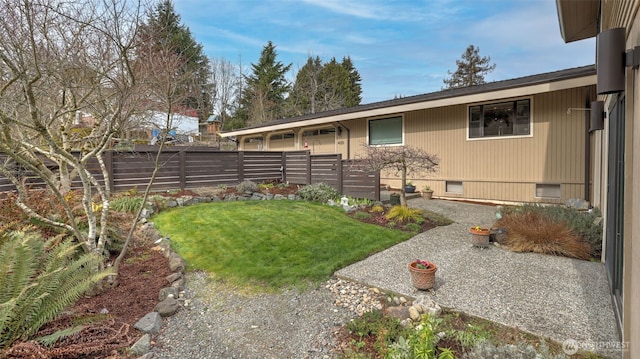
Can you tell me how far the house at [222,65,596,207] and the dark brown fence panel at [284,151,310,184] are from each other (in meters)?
2.19

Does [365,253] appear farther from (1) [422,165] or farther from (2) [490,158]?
(2) [490,158]

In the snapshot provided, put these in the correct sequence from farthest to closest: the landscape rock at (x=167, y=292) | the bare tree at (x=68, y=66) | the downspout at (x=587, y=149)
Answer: the downspout at (x=587, y=149) < the landscape rock at (x=167, y=292) < the bare tree at (x=68, y=66)

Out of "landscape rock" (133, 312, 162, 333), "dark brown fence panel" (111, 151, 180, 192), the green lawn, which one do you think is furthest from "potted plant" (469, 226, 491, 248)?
"dark brown fence panel" (111, 151, 180, 192)

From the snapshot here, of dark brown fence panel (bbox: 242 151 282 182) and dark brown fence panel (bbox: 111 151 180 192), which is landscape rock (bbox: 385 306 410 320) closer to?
dark brown fence panel (bbox: 111 151 180 192)

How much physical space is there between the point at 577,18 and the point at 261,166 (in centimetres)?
934

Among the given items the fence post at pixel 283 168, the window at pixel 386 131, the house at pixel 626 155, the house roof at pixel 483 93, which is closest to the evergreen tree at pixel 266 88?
the house roof at pixel 483 93

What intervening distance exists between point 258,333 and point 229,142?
22.8 metres

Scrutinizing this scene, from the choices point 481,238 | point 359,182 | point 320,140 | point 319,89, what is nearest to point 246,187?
point 359,182

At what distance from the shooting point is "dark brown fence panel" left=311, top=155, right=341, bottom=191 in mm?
9625

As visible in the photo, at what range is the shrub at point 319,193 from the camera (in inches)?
356

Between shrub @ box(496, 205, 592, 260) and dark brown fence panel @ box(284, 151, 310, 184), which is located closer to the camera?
shrub @ box(496, 205, 592, 260)

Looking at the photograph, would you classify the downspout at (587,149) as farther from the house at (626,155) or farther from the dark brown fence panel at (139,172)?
the dark brown fence panel at (139,172)

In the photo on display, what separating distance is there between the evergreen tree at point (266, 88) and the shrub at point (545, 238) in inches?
1050

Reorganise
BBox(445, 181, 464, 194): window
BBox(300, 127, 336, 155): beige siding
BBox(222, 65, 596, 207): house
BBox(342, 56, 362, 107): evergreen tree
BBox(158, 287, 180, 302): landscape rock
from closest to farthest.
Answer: BBox(158, 287, 180, 302): landscape rock < BBox(222, 65, 596, 207): house < BBox(445, 181, 464, 194): window < BBox(300, 127, 336, 155): beige siding < BBox(342, 56, 362, 107): evergreen tree
